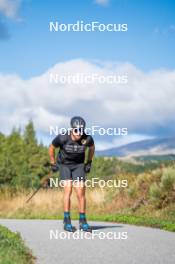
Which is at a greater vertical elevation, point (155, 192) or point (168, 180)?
point (168, 180)

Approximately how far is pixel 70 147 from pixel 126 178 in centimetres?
1043

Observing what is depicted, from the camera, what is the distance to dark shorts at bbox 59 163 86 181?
1117 centimetres

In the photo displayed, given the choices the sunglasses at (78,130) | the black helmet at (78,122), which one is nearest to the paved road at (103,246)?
the sunglasses at (78,130)

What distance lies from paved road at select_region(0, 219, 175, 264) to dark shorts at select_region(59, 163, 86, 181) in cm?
101

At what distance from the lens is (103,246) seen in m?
8.99

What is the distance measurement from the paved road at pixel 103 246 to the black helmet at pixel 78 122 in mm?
1903

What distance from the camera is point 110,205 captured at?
62.4 ft

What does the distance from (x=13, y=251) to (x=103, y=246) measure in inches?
75.0

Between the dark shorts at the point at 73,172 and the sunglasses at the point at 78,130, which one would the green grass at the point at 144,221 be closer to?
the dark shorts at the point at 73,172

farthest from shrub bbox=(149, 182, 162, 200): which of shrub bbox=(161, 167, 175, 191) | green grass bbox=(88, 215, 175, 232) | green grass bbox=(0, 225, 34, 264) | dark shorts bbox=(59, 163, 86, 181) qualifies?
green grass bbox=(0, 225, 34, 264)

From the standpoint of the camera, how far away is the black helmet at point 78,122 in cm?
1074

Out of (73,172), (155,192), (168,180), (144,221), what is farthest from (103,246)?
(168,180)

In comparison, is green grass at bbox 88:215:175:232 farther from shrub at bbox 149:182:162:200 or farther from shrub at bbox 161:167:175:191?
shrub at bbox 161:167:175:191

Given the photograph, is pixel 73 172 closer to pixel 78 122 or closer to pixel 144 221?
pixel 78 122
